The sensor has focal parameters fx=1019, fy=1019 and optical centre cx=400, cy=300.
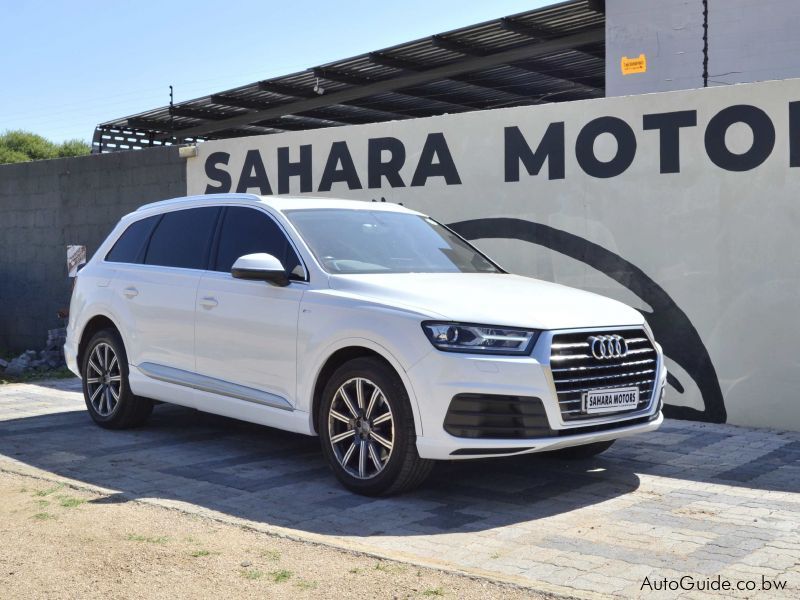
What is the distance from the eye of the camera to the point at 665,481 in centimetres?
672

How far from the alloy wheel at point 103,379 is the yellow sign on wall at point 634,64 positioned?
31.6 ft

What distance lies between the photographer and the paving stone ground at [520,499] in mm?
4926

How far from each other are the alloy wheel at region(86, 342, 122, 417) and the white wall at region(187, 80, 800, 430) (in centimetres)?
397

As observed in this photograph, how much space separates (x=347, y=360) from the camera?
6.37m

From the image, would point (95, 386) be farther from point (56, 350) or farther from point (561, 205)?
point (56, 350)

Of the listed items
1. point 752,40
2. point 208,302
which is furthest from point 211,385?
point 752,40

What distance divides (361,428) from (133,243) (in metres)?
3.37

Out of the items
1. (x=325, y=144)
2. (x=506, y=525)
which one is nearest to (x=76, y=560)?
(x=506, y=525)

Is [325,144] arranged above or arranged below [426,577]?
above

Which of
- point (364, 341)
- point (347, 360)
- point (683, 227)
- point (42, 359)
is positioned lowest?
point (42, 359)

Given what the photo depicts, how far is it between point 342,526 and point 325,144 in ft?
22.7

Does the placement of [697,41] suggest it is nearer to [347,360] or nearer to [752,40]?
[752,40]

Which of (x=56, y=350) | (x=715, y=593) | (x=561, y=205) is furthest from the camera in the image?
(x=56, y=350)

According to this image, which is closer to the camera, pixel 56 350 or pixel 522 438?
pixel 522 438
